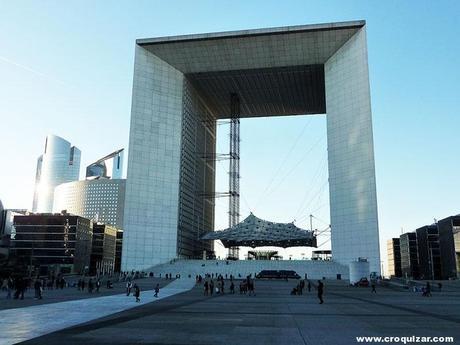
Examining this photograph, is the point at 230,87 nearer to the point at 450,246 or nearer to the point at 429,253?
the point at 450,246

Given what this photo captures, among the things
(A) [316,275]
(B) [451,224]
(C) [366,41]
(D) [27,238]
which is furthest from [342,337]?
(D) [27,238]

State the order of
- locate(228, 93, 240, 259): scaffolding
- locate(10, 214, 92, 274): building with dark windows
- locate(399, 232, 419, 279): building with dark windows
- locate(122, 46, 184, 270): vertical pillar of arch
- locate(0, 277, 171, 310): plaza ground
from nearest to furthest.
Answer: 1. locate(0, 277, 171, 310): plaza ground
2. locate(122, 46, 184, 270): vertical pillar of arch
3. locate(228, 93, 240, 259): scaffolding
4. locate(10, 214, 92, 274): building with dark windows
5. locate(399, 232, 419, 279): building with dark windows

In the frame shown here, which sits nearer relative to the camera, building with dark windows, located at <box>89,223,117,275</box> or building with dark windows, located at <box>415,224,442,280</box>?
building with dark windows, located at <box>415,224,442,280</box>

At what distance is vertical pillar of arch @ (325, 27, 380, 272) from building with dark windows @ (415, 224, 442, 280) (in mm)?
76053

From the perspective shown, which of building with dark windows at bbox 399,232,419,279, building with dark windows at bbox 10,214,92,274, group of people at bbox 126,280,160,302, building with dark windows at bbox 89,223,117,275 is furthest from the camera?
building with dark windows at bbox 89,223,117,275

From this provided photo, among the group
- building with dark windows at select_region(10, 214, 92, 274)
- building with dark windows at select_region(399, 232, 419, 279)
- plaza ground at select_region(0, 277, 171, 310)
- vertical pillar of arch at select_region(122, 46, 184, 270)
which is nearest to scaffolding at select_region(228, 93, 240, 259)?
vertical pillar of arch at select_region(122, 46, 184, 270)

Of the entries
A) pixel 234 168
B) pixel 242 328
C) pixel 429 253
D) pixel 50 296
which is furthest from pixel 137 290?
pixel 429 253

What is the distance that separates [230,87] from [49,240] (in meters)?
79.6

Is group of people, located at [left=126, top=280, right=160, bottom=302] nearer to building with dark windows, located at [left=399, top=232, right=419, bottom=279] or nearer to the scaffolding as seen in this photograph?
the scaffolding

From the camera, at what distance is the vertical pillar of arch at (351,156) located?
281 ft

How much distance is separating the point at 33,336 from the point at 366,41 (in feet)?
288

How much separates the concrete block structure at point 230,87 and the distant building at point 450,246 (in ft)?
170

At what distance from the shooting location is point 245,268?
282 ft

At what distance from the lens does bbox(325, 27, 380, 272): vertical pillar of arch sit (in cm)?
8556
